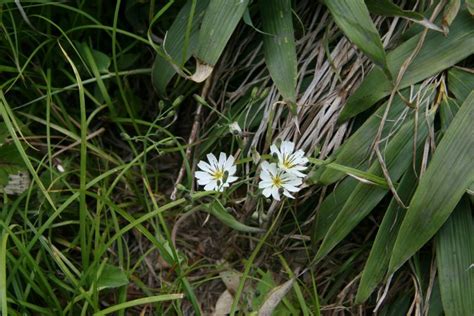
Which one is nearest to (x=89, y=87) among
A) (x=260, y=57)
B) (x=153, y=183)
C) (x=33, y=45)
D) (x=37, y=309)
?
(x=33, y=45)

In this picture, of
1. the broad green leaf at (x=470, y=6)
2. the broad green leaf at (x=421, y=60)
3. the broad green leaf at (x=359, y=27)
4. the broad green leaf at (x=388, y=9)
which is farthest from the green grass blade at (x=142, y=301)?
the broad green leaf at (x=470, y=6)

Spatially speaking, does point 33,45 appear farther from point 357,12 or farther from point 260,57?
point 357,12

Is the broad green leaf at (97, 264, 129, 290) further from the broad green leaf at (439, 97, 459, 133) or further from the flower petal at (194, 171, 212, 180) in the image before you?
the broad green leaf at (439, 97, 459, 133)

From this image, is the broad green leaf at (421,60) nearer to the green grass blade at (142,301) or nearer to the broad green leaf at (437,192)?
the broad green leaf at (437,192)

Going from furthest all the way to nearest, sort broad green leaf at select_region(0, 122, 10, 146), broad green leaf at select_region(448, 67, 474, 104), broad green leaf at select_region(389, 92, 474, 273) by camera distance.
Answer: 1. broad green leaf at select_region(0, 122, 10, 146)
2. broad green leaf at select_region(448, 67, 474, 104)
3. broad green leaf at select_region(389, 92, 474, 273)

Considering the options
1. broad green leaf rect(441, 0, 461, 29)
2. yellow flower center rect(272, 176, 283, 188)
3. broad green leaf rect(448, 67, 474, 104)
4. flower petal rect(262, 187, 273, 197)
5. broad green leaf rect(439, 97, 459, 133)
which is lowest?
flower petal rect(262, 187, 273, 197)

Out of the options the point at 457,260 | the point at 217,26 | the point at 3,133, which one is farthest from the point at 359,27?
the point at 3,133

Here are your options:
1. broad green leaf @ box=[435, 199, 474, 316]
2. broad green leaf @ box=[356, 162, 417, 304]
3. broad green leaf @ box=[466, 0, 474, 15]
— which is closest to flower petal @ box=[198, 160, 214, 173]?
broad green leaf @ box=[356, 162, 417, 304]
